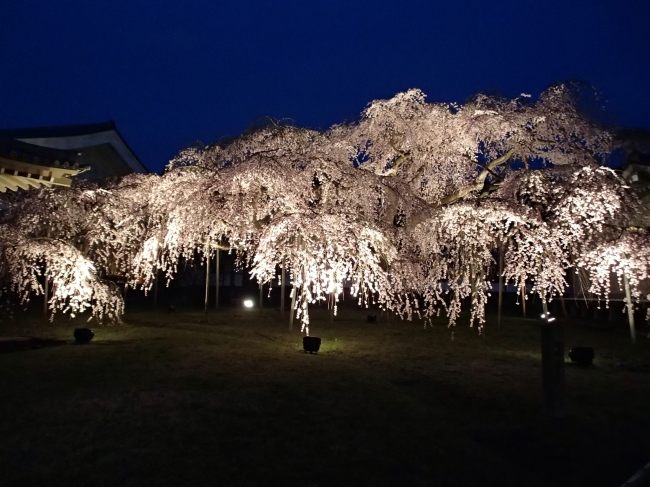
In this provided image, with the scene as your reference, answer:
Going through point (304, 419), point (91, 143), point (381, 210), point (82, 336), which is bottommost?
point (304, 419)

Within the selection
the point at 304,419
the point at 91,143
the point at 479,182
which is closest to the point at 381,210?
the point at 479,182

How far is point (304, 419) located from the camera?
18.2 feet

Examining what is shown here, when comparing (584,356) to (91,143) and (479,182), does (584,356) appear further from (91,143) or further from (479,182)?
(91,143)

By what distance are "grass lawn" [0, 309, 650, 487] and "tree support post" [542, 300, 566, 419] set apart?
0.19m

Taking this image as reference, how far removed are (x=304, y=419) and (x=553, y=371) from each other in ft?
9.91

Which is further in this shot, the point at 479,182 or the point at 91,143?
the point at 91,143

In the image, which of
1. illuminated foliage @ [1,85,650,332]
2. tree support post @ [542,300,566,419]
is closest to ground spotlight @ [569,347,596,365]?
illuminated foliage @ [1,85,650,332]

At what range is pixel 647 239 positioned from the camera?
8.51 metres

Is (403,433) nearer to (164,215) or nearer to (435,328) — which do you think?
(164,215)

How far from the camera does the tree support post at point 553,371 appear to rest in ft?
19.5

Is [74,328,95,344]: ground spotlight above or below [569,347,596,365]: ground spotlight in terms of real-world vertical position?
above

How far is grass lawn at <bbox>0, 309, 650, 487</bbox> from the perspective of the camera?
4.27m

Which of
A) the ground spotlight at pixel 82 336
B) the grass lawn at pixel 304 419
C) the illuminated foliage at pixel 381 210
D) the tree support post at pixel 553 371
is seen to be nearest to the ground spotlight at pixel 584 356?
the grass lawn at pixel 304 419

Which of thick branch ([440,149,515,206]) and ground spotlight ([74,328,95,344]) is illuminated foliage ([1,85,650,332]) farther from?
ground spotlight ([74,328,95,344])
